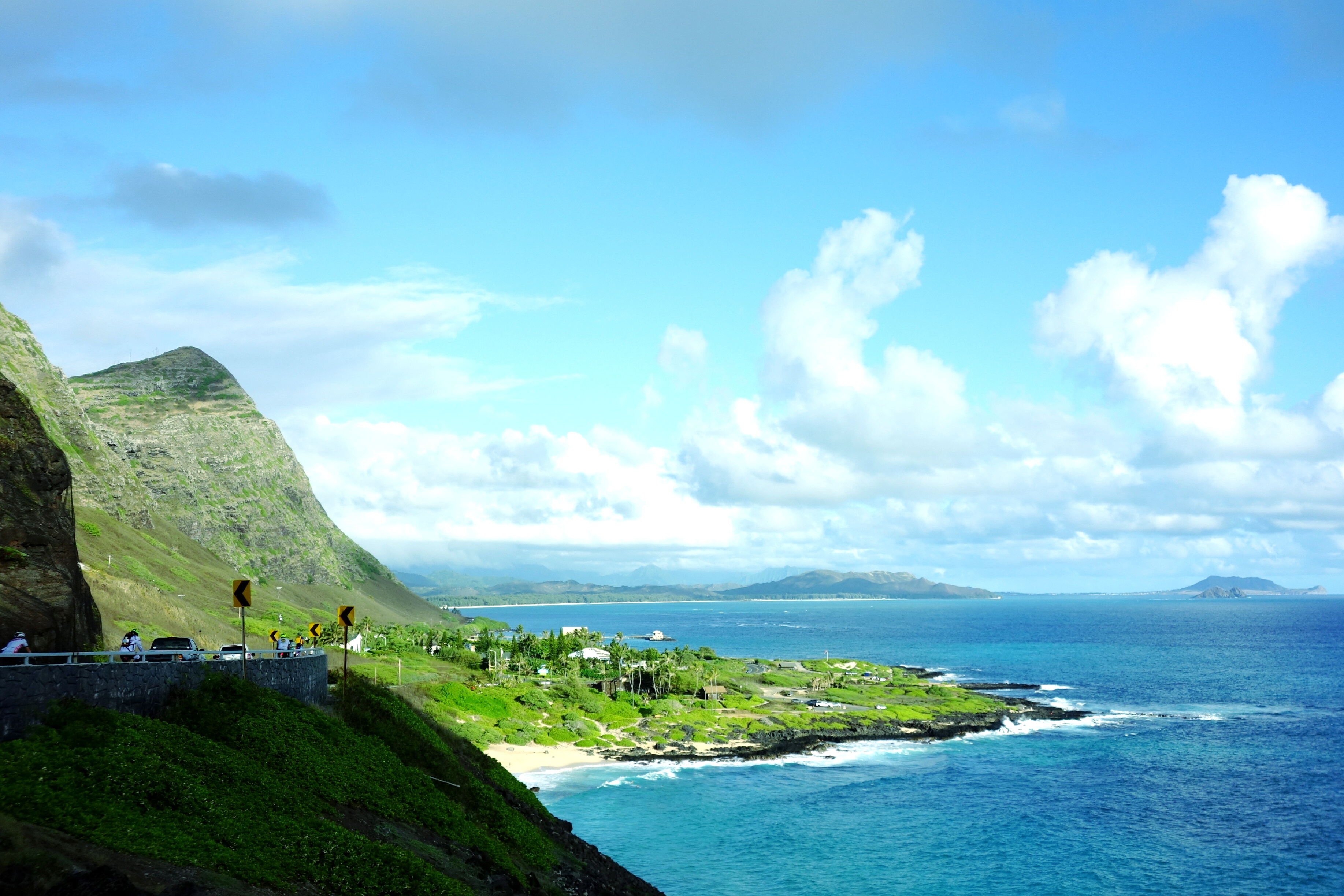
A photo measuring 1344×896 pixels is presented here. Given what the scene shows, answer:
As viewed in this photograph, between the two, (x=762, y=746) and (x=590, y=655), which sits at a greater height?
(x=590, y=655)

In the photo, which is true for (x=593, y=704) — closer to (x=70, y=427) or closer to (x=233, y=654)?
(x=233, y=654)

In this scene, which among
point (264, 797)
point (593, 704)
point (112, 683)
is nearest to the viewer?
point (264, 797)

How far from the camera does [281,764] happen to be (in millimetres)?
27812

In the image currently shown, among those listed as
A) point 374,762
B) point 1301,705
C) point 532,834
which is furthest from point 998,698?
point 374,762

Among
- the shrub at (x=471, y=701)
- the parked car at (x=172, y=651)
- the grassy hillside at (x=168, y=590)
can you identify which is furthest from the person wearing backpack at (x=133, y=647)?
the shrub at (x=471, y=701)

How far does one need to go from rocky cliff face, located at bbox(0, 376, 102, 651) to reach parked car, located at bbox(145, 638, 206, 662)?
9.03 ft

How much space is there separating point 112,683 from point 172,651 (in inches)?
185

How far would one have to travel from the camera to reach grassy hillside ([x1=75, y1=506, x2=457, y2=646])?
8156 centimetres

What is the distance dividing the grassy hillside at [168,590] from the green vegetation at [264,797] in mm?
29360

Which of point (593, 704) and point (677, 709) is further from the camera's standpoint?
point (677, 709)

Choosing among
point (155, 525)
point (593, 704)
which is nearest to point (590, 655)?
point (593, 704)

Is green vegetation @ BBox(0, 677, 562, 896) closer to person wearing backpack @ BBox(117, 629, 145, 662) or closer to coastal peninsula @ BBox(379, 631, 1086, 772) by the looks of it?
person wearing backpack @ BBox(117, 629, 145, 662)

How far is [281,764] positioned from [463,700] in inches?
2993

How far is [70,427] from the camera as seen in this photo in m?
132
